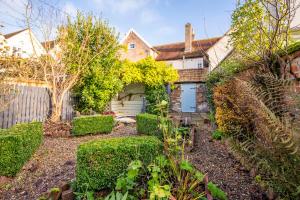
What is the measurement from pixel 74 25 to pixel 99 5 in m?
1.52

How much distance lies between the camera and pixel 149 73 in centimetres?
1264

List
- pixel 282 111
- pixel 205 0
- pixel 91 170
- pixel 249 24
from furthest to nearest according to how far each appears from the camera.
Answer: pixel 205 0 < pixel 249 24 < pixel 91 170 < pixel 282 111

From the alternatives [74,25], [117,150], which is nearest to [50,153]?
[117,150]

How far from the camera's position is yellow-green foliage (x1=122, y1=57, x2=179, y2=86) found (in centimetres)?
1256

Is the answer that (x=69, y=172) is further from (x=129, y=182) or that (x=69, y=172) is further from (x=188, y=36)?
(x=188, y=36)

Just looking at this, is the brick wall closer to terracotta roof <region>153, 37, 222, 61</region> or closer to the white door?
the white door

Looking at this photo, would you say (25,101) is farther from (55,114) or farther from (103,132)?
(103,132)

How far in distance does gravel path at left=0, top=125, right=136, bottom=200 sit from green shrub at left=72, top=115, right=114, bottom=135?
1380 millimetres

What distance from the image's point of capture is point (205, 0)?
5.35 meters

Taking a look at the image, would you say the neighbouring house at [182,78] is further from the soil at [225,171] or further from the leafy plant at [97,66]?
the soil at [225,171]

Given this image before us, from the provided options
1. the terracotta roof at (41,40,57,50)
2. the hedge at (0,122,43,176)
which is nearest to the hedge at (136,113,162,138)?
the hedge at (0,122,43,176)

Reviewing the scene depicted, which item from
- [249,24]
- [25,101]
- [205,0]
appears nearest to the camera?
[249,24]

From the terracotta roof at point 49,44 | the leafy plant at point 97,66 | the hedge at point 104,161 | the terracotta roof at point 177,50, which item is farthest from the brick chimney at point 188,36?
the hedge at point 104,161

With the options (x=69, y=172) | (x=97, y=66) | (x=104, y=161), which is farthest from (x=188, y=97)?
(x=104, y=161)
